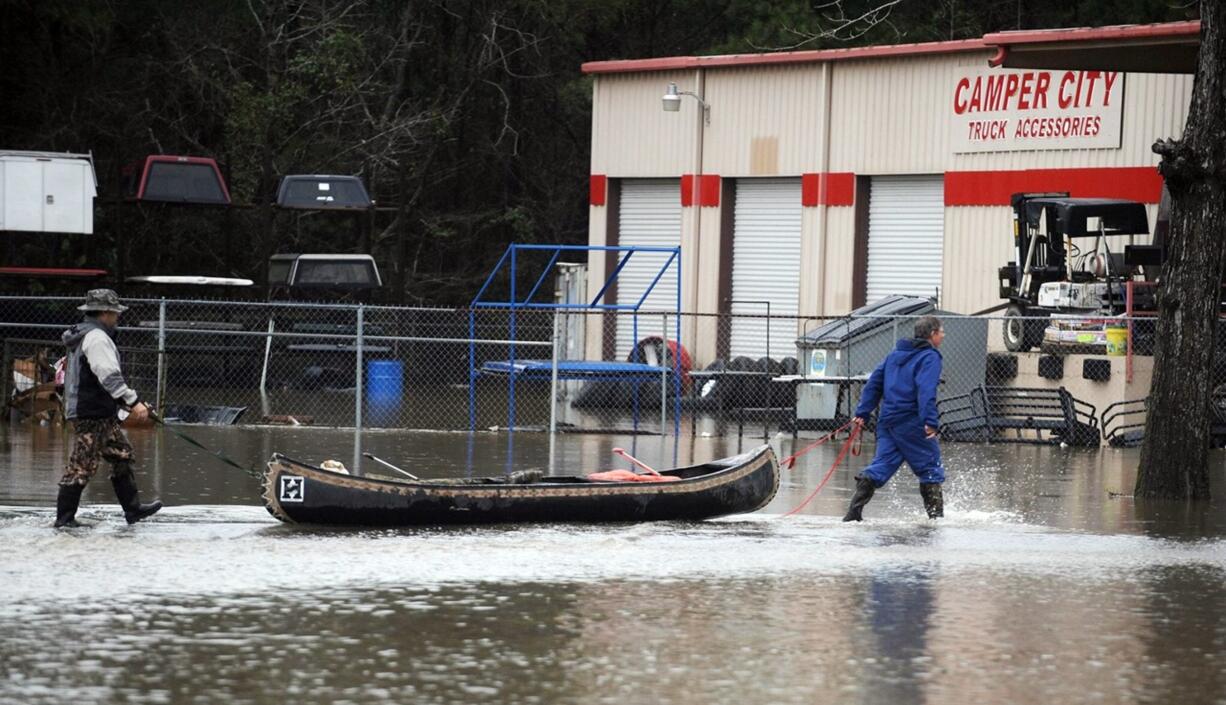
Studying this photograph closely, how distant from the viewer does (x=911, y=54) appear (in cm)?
3153

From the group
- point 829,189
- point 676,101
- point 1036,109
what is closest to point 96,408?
point 676,101

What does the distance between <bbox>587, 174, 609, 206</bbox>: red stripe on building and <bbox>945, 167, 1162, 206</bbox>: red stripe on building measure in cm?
809

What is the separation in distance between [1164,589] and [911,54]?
2106 cm

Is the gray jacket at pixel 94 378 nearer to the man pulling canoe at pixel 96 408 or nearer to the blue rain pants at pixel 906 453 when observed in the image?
the man pulling canoe at pixel 96 408

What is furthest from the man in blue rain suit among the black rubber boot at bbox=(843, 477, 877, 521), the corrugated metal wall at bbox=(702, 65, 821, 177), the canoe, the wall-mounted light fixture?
the corrugated metal wall at bbox=(702, 65, 821, 177)

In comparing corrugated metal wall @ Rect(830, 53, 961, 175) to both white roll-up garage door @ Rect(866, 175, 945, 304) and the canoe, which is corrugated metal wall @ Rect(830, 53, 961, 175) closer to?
white roll-up garage door @ Rect(866, 175, 945, 304)

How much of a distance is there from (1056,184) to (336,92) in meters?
16.2

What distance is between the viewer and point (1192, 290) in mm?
16547

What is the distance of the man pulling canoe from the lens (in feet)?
43.5

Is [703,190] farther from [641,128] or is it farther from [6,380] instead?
[6,380]

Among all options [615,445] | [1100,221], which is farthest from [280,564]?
[1100,221]

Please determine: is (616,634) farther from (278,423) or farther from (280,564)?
(278,423)

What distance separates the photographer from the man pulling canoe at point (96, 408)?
43.5ft

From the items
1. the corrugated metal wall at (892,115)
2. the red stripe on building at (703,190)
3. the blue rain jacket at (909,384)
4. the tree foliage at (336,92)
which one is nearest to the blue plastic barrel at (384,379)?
the tree foliage at (336,92)
